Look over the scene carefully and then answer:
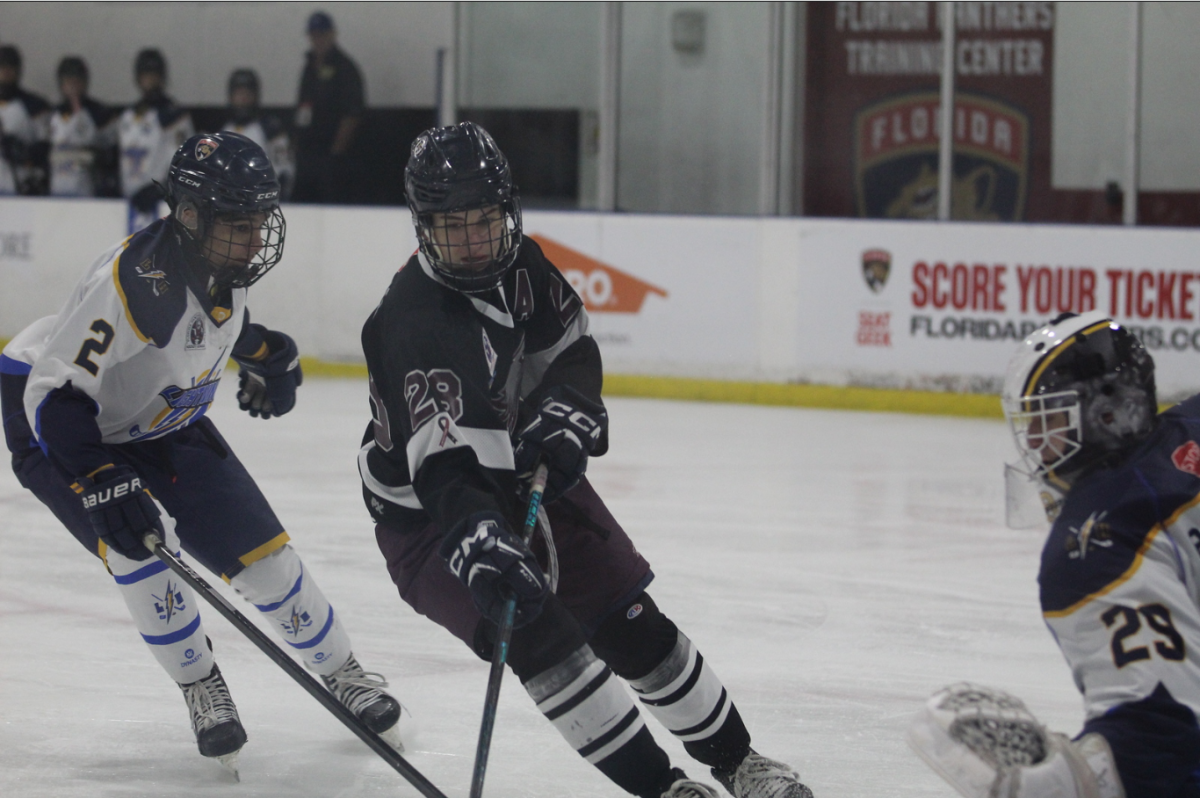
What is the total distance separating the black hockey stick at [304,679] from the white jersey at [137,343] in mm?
280

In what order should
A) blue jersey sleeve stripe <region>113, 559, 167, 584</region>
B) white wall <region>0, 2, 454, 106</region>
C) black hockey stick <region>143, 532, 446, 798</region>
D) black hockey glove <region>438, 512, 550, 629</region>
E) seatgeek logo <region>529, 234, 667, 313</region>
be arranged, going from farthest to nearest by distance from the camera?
1. white wall <region>0, 2, 454, 106</region>
2. seatgeek logo <region>529, 234, 667, 313</region>
3. blue jersey sleeve stripe <region>113, 559, 167, 584</region>
4. black hockey stick <region>143, 532, 446, 798</region>
5. black hockey glove <region>438, 512, 550, 629</region>

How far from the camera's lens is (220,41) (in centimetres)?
1058

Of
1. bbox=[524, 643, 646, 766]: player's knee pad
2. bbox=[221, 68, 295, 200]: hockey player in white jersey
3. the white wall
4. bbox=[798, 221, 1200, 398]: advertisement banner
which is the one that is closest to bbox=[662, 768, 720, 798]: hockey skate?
bbox=[524, 643, 646, 766]: player's knee pad

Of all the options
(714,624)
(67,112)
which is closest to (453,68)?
(67,112)

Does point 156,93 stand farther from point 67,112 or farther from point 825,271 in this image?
point 825,271

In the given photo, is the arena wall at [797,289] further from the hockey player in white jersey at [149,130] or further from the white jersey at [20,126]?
the white jersey at [20,126]

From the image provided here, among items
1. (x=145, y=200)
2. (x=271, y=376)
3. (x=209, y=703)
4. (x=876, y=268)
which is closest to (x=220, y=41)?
(x=145, y=200)

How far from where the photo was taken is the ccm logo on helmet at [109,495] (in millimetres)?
2497

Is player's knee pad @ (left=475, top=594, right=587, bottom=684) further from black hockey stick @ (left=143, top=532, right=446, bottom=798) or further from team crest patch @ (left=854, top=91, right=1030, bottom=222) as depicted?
team crest patch @ (left=854, top=91, right=1030, bottom=222)

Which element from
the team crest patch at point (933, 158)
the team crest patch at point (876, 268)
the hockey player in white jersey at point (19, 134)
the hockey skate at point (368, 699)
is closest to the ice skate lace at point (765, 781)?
the hockey skate at point (368, 699)

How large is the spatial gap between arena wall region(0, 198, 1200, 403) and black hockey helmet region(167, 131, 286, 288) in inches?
186

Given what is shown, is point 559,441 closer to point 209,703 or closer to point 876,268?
point 209,703

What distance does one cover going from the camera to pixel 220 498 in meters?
2.78

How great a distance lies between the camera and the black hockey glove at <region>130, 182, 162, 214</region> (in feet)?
27.6
